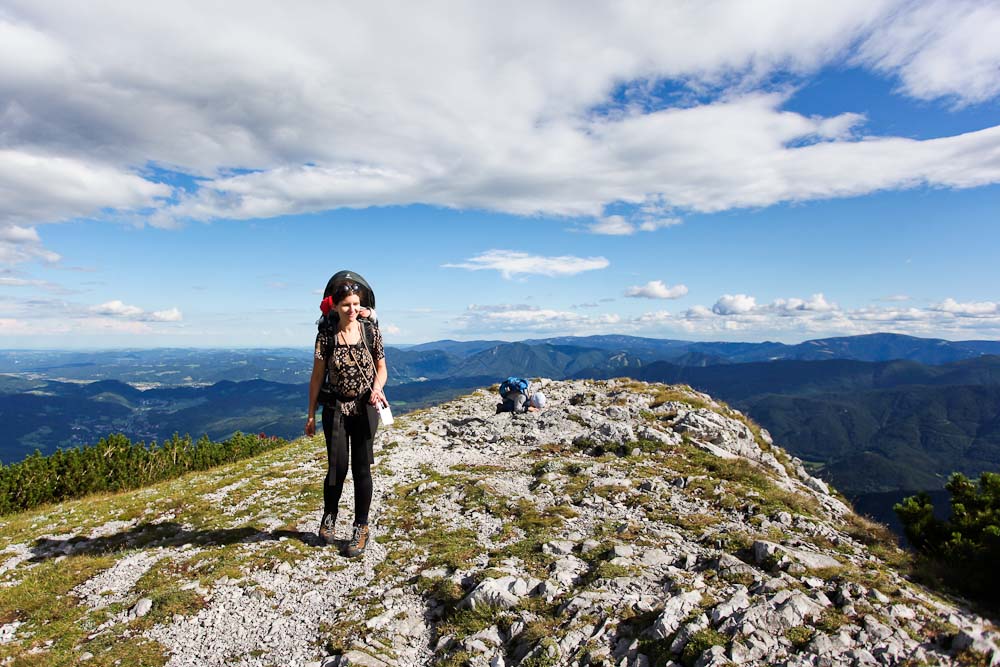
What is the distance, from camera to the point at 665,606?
6.29m

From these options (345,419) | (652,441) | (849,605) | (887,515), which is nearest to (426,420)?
(652,441)

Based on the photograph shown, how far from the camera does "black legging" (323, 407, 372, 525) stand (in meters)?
8.67

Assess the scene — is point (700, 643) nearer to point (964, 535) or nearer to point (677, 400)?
point (964, 535)

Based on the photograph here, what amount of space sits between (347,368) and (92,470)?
21.1m

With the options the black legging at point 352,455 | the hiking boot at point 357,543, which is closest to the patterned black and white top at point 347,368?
the black legging at point 352,455

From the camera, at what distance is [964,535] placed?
8898mm

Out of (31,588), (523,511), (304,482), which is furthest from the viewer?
(304,482)

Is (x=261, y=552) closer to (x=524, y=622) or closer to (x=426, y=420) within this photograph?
(x=524, y=622)

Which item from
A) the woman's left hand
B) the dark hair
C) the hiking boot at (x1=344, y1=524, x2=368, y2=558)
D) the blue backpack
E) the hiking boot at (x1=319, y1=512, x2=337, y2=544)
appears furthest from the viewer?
the blue backpack

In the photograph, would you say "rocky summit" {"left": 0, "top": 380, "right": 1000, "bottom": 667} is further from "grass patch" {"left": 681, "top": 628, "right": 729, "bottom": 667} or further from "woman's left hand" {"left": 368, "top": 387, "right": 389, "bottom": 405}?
"woman's left hand" {"left": 368, "top": 387, "right": 389, "bottom": 405}

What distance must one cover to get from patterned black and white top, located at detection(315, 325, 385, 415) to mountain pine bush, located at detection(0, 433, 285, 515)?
64.6 ft

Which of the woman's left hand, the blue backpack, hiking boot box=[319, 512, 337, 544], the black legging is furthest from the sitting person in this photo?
the woman's left hand

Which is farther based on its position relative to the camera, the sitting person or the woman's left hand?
the sitting person

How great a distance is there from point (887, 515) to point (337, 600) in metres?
259
